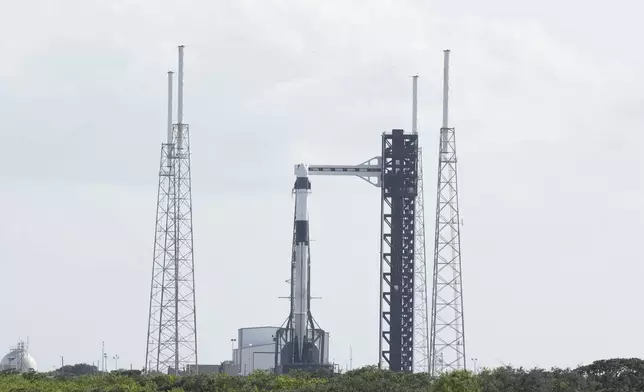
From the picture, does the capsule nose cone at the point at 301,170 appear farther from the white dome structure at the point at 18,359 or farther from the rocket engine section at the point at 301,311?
the white dome structure at the point at 18,359

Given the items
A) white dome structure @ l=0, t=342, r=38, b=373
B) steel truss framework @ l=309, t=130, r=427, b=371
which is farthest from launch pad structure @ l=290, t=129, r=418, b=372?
white dome structure @ l=0, t=342, r=38, b=373

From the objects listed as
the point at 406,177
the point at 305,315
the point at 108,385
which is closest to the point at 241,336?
the point at 305,315

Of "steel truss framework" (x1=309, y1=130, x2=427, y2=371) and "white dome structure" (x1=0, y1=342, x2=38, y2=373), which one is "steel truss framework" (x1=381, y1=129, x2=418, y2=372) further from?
"white dome structure" (x1=0, y1=342, x2=38, y2=373)

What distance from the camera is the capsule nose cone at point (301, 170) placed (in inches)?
4734

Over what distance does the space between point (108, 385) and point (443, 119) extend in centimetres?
3438

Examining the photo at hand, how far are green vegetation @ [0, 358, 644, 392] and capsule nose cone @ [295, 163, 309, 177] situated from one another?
33.2 meters

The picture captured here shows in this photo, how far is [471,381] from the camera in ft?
199

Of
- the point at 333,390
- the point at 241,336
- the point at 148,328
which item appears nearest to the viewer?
the point at 333,390

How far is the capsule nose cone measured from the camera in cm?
12025

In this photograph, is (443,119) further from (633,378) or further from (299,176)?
(633,378)

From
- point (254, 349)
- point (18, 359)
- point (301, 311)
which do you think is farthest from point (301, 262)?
point (18, 359)

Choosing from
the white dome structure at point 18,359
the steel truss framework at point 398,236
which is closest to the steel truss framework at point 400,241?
the steel truss framework at point 398,236

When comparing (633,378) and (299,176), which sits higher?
(299,176)

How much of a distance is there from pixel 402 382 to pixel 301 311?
155 ft
